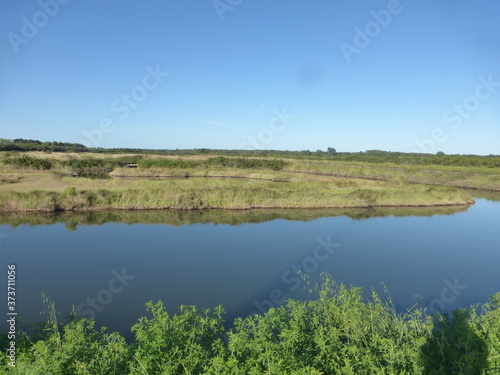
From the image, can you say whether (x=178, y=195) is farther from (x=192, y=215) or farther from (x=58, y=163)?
(x=58, y=163)

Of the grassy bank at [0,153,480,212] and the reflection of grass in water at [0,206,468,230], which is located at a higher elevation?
the grassy bank at [0,153,480,212]

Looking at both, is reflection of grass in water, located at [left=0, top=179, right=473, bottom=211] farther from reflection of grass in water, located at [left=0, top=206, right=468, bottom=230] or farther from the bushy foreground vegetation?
the bushy foreground vegetation

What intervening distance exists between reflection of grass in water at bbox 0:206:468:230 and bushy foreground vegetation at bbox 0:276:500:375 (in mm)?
16315

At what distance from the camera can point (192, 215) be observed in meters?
24.0

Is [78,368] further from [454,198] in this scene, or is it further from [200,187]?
[454,198]

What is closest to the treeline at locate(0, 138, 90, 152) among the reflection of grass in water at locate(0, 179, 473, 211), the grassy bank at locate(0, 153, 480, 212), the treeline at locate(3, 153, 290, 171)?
the treeline at locate(3, 153, 290, 171)

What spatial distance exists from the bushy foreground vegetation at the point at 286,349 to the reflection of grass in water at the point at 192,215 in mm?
16315

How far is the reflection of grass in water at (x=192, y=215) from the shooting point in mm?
21031

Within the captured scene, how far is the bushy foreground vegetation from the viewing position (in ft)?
15.0

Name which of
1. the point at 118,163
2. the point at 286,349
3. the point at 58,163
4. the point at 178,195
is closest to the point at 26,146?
the point at 118,163

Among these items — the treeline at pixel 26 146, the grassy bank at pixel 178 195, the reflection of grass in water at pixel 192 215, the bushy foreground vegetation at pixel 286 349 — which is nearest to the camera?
the bushy foreground vegetation at pixel 286 349

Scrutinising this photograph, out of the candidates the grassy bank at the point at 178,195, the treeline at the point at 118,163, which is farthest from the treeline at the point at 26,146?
the grassy bank at the point at 178,195

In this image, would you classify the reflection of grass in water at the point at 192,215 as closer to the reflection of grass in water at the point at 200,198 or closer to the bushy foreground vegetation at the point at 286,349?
the reflection of grass in water at the point at 200,198

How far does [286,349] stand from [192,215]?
19.6m
